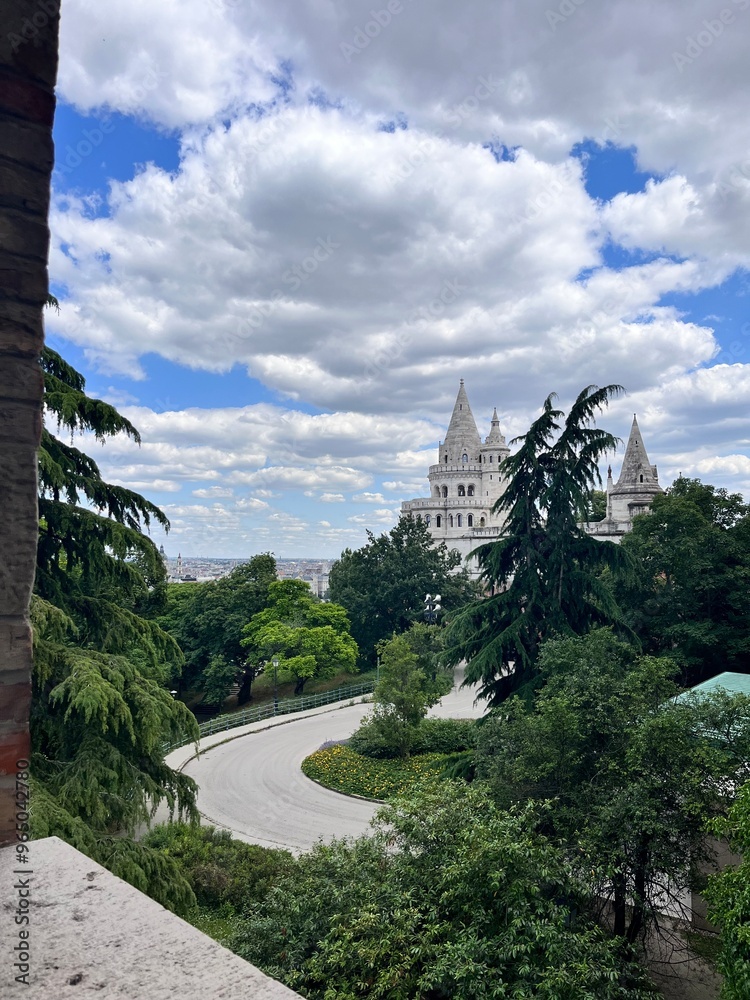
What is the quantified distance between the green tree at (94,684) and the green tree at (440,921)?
75.5 inches

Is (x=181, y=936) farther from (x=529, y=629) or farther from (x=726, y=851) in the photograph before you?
(x=529, y=629)

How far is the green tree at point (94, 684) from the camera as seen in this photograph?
23.7ft

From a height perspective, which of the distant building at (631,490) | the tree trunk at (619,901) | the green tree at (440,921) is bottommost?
the tree trunk at (619,901)

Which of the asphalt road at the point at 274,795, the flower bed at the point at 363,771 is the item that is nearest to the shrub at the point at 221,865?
the asphalt road at the point at 274,795

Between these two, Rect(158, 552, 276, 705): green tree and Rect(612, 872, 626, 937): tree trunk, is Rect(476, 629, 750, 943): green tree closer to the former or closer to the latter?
Rect(612, 872, 626, 937): tree trunk

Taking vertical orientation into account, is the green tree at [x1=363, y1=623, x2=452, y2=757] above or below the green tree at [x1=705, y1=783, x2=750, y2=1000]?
below

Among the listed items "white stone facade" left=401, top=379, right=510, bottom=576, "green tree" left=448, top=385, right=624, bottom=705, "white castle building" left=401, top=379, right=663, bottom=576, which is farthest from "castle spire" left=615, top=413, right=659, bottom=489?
"green tree" left=448, top=385, right=624, bottom=705

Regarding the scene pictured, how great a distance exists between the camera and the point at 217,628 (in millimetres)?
32031

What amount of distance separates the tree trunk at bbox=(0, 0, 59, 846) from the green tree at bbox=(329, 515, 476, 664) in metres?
34.5

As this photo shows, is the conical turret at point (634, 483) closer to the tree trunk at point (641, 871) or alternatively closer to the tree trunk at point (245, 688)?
the tree trunk at point (245, 688)

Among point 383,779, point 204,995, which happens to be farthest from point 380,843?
point 383,779

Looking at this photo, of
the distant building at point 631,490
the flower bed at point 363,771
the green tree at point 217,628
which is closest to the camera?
the flower bed at point 363,771

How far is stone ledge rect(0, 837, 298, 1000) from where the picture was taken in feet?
5.75

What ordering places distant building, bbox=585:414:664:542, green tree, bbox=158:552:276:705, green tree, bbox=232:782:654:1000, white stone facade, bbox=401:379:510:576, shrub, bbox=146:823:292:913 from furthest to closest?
white stone facade, bbox=401:379:510:576, distant building, bbox=585:414:664:542, green tree, bbox=158:552:276:705, shrub, bbox=146:823:292:913, green tree, bbox=232:782:654:1000
